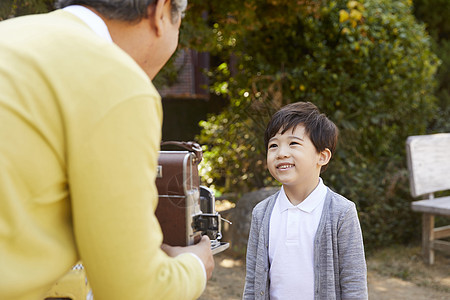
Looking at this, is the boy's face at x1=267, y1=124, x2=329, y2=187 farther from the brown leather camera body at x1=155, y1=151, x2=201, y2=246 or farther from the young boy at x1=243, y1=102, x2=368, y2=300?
the brown leather camera body at x1=155, y1=151, x2=201, y2=246

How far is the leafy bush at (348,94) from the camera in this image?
5.65m

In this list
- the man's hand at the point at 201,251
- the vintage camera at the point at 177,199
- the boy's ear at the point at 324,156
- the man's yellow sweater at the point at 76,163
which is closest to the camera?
the man's yellow sweater at the point at 76,163

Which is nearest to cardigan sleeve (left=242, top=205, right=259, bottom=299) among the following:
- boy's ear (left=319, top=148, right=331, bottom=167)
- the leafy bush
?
boy's ear (left=319, top=148, right=331, bottom=167)

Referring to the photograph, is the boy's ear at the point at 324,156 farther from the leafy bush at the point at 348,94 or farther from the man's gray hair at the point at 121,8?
the leafy bush at the point at 348,94

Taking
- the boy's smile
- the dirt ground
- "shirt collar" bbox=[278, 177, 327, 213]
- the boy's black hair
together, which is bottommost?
the dirt ground

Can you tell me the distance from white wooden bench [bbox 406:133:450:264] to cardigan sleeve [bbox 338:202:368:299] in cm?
326

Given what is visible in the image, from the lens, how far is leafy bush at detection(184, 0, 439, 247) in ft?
18.5

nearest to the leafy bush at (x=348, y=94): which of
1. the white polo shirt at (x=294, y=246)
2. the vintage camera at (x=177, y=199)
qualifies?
the white polo shirt at (x=294, y=246)

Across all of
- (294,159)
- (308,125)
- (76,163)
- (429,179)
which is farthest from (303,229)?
(429,179)

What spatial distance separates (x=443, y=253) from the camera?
5699 millimetres

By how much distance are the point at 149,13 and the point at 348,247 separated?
1.32m

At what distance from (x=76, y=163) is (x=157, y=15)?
1.42 ft

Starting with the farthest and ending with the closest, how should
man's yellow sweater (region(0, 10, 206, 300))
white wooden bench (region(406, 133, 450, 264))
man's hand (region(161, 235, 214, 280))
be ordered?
white wooden bench (region(406, 133, 450, 264)) → man's hand (region(161, 235, 214, 280)) → man's yellow sweater (region(0, 10, 206, 300))

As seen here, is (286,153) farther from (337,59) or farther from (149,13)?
(337,59)
